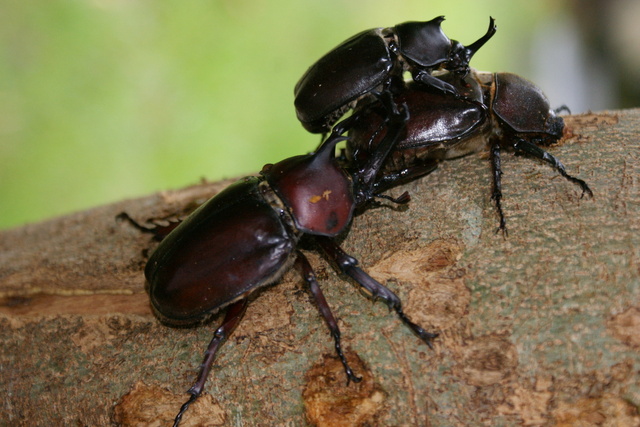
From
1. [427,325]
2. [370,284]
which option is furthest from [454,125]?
[427,325]

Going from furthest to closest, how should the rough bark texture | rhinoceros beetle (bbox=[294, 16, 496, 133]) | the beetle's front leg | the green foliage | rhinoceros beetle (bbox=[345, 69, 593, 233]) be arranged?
the green foliage → rhinoceros beetle (bbox=[294, 16, 496, 133]) → the beetle's front leg → rhinoceros beetle (bbox=[345, 69, 593, 233]) → the rough bark texture

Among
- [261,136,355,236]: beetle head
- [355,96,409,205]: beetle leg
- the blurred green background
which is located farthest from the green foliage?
[355,96,409,205]: beetle leg

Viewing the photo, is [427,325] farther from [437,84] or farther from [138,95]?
[138,95]

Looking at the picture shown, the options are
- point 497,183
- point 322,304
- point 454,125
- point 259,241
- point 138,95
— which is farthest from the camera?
point 138,95

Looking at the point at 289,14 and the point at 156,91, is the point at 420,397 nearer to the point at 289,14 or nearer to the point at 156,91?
the point at 156,91

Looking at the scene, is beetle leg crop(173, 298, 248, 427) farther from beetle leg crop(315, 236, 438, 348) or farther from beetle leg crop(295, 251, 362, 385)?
beetle leg crop(315, 236, 438, 348)

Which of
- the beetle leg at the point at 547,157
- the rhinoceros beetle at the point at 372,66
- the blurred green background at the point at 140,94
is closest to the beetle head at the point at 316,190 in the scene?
the rhinoceros beetle at the point at 372,66

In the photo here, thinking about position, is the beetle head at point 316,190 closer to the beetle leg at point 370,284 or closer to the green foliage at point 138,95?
the beetle leg at point 370,284

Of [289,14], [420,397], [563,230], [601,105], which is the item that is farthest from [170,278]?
[601,105]
